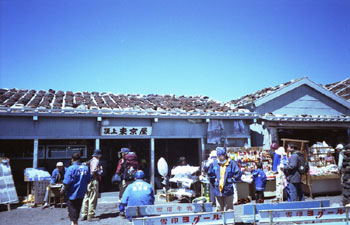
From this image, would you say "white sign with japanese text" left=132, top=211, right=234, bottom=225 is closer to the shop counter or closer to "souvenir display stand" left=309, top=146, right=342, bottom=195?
"souvenir display stand" left=309, top=146, right=342, bottom=195

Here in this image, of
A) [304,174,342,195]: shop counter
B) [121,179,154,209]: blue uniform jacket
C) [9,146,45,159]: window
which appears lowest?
[304,174,342,195]: shop counter

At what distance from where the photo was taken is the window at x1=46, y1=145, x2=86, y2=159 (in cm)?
1398

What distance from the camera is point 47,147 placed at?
13891 millimetres

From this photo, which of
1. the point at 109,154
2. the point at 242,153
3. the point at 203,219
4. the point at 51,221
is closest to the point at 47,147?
the point at 109,154

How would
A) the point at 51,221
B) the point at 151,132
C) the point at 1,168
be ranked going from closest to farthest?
the point at 51,221 → the point at 1,168 → the point at 151,132

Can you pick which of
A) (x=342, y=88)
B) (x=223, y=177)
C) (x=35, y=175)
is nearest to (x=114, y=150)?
(x=35, y=175)

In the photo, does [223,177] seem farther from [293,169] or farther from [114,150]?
[114,150]

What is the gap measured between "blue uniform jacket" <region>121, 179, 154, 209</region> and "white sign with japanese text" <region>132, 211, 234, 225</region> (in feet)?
2.47

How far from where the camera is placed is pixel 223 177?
5.71 m

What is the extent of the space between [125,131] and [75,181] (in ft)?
15.1

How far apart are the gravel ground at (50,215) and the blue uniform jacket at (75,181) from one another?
1463 mm

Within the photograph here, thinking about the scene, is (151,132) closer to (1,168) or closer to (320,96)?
(1,168)

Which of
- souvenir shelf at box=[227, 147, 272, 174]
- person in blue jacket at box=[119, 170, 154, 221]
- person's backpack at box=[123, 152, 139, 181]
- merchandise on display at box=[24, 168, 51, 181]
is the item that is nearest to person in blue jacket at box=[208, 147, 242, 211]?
person in blue jacket at box=[119, 170, 154, 221]

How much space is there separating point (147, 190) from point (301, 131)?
12.5m
